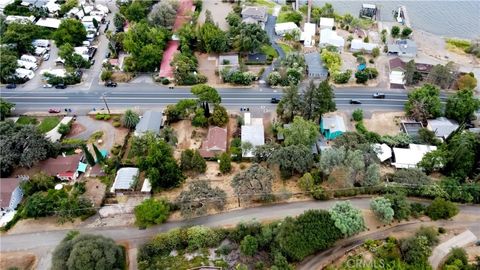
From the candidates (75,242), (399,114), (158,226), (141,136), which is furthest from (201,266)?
(399,114)

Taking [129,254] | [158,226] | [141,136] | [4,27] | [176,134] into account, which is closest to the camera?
[129,254]

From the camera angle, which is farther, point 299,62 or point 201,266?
point 299,62

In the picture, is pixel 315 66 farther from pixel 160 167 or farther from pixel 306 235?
pixel 306 235

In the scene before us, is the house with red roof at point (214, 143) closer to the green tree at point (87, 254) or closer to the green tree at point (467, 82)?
the green tree at point (87, 254)

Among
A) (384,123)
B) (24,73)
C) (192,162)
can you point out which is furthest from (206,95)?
(24,73)

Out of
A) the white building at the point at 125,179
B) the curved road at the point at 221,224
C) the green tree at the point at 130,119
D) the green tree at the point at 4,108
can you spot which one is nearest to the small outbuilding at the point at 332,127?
the curved road at the point at 221,224

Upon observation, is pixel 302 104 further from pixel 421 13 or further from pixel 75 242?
pixel 421 13

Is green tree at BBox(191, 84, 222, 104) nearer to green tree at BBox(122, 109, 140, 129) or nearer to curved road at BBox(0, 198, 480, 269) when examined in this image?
green tree at BBox(122, 109, 140, 129)
